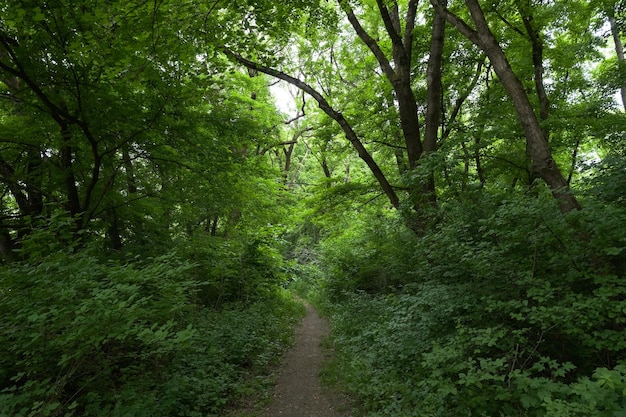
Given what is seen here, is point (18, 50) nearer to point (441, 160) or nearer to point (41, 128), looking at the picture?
point (41, 128)

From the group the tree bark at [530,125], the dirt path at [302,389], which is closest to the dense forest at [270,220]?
the tree bark at [530,125]

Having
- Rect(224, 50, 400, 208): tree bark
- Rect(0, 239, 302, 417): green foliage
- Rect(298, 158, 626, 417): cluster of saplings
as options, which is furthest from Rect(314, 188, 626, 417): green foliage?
Rect(224, 50, 400, 208): tree bark

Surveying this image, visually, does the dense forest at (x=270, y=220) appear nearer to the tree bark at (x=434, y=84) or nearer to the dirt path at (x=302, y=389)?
the tree bark at (x=434, y=84)

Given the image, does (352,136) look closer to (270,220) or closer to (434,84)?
(434,84)

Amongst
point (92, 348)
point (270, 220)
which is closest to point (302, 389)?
point (92, 348)

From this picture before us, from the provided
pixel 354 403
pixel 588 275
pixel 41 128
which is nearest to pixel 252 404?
pixel 354 403

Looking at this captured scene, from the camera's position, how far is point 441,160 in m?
6.18

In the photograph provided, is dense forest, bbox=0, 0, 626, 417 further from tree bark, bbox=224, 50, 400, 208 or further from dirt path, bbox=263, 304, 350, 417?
dirt path, bbox=263, 304, 350, 417

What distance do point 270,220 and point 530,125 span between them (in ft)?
31.1

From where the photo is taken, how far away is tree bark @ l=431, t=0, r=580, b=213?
15.0 feet

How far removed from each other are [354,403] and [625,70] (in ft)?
28.6

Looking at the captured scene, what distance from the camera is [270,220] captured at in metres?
13.0

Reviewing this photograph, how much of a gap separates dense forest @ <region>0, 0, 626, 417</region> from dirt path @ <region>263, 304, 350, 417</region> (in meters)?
0.41

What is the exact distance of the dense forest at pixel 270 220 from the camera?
387 centimetres
